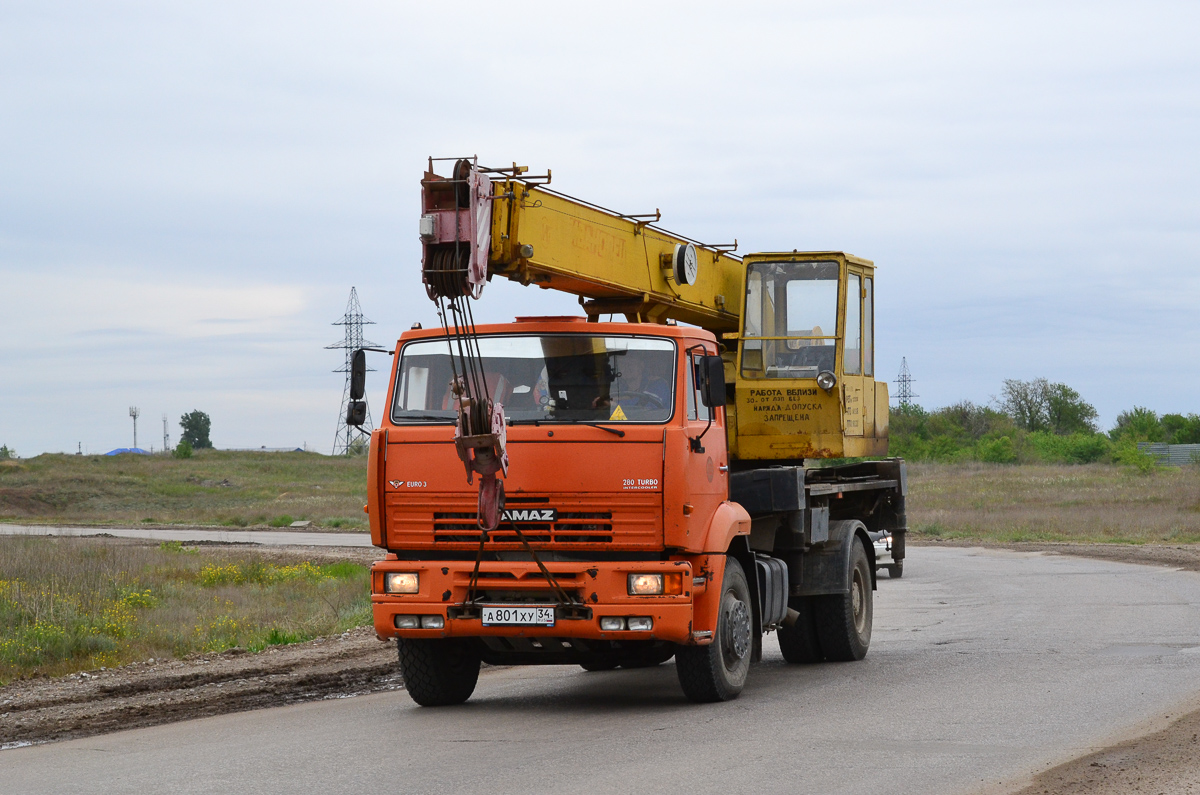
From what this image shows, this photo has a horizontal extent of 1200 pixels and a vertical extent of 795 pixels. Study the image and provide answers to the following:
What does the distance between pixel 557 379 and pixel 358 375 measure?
154 centimetres

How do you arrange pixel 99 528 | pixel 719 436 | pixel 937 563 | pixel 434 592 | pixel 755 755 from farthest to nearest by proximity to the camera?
1. pixel 99 528
2. pixel 937 563
3. pixel 719 436
4. pixel 434 592
5. pixel 755 755

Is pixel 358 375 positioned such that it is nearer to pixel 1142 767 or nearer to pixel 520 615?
pixel 520 615

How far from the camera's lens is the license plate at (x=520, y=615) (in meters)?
9.64

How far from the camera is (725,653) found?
1066 centimetres

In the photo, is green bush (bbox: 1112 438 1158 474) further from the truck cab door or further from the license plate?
the license plate

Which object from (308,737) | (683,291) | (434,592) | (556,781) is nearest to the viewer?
(556,781)

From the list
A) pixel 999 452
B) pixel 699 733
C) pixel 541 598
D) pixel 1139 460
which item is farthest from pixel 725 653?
pixel 999 452

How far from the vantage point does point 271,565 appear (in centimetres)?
2947

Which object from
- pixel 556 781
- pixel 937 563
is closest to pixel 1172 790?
pixel 556 781

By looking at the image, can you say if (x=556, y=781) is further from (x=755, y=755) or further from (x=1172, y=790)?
(x=1172, y=790)

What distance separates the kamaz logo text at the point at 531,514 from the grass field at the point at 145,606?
6.35 meters

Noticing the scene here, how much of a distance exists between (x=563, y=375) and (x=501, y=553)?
1.44 meters

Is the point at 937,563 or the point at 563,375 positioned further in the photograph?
the point at 937,563

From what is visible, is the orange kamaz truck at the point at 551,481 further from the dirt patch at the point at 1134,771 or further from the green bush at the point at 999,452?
the green bush at the point at 999,452
